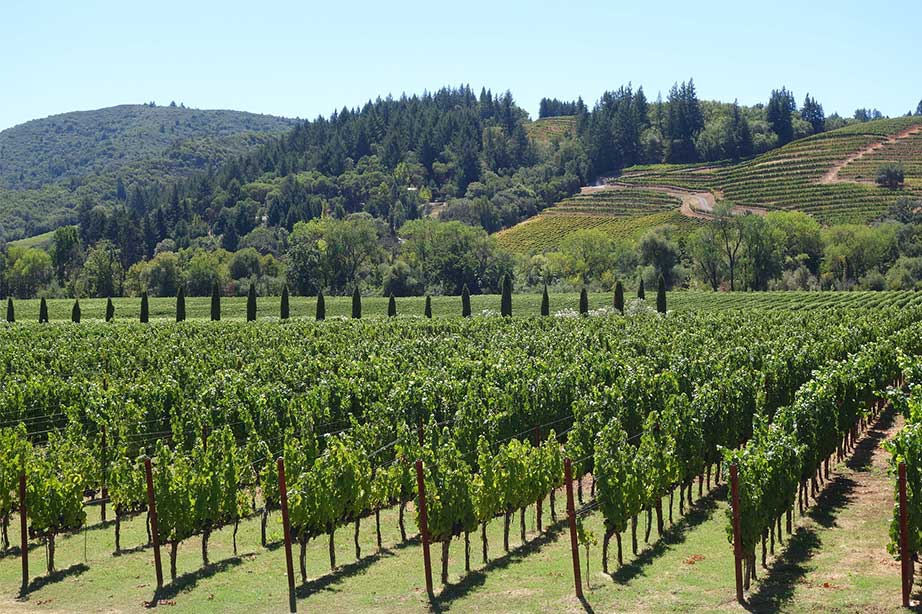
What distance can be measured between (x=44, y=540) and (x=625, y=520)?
42.0 ft

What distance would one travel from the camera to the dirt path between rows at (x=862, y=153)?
16775cm

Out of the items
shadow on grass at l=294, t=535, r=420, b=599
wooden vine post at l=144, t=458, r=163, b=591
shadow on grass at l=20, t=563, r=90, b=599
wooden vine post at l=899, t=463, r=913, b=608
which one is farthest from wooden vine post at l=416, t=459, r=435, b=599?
wooden vine post at l=899, t=463, r=913, b=608

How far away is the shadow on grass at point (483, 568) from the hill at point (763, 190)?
13293 cm

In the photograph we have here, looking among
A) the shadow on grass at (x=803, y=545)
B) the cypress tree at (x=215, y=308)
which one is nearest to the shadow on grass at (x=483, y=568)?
the shadow on grass at (x=803, y=545)

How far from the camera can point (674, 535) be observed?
67.2 feet

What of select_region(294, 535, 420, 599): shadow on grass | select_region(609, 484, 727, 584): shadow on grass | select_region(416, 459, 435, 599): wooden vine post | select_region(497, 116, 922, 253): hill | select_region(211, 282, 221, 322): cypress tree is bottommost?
select_region(294, 535, 420, 599): shadow on grass

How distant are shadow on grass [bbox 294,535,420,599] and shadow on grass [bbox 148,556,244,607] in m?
1.35

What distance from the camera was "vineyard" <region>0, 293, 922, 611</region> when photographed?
17641 mm

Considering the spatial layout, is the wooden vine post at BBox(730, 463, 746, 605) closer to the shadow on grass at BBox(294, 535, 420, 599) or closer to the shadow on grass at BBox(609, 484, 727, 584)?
the shadow on grass at BBox(609, 484, 727, 584)

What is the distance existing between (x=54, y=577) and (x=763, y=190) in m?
163

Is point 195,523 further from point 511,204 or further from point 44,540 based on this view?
point 511,204

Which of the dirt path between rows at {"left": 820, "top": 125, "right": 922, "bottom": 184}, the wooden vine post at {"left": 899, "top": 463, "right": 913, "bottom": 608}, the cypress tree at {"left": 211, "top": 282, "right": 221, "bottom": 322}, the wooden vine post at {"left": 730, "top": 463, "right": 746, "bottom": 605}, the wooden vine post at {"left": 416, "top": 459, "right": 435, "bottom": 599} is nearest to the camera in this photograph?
the wooden vine post at {"left": 899, "top": 463, "right": 913, "bottom": 608}

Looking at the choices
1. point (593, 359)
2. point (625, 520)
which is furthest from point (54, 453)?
point (593, 359)

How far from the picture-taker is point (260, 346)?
4566 centimetres
